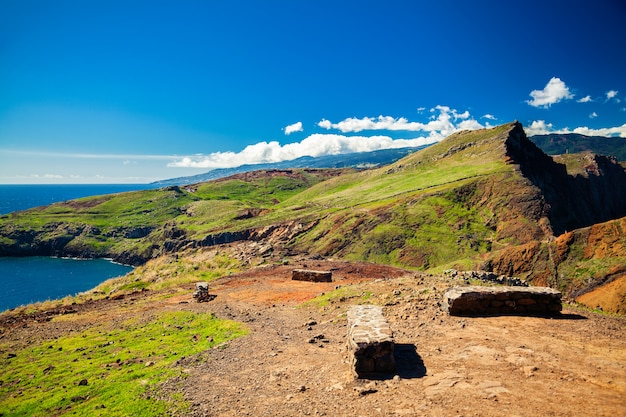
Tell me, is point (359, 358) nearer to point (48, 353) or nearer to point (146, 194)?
point (48, 353)

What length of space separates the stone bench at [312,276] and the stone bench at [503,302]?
1820 cm

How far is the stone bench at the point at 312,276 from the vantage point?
111 ft

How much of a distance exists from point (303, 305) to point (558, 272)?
2130 cm

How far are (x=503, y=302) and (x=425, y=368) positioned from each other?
714 cm

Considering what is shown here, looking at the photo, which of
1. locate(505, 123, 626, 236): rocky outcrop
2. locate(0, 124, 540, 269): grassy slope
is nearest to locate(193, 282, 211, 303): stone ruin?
locate(0, 124, 540, 269): grassy slope

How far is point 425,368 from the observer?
1149 centimetres

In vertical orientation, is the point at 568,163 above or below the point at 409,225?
above

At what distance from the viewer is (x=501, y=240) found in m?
52.5

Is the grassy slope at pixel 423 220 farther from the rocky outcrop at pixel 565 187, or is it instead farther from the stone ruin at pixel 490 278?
the stone ruin at pixel 490 278

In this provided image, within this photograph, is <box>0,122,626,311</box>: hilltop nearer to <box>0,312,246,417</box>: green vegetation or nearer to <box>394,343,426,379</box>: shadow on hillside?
<box>394,343,426,379</box>: shadow on hillside

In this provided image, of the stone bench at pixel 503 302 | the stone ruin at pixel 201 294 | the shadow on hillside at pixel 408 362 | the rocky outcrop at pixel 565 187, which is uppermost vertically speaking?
the rocky outcrop at pixel 565 187

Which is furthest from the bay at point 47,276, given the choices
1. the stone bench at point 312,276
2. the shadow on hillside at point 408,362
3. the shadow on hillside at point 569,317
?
the shadow on hillside at point 569,317

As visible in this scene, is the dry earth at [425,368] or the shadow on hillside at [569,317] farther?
the shadow on hillside at [569,317]

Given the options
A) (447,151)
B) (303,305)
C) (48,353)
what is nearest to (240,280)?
(303,305)
